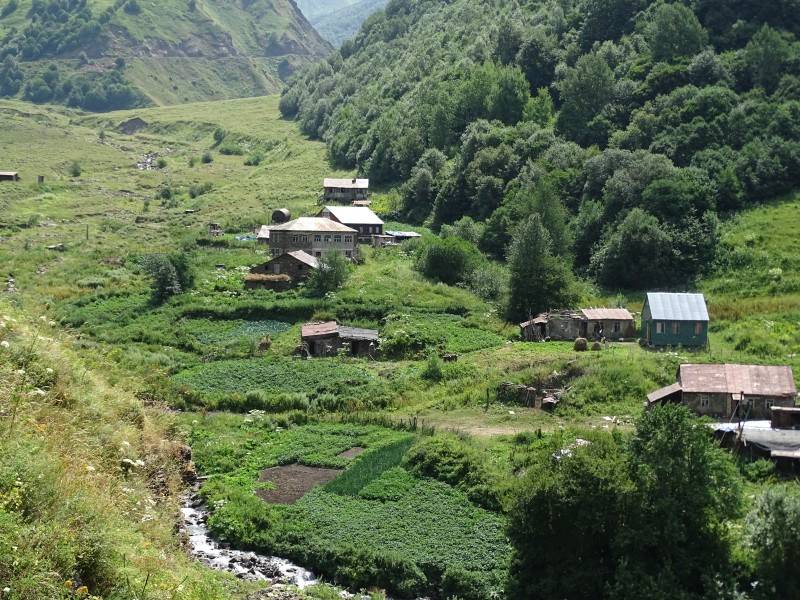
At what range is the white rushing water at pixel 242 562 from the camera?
91.0ft

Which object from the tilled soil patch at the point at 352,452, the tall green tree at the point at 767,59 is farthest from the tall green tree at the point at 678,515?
the tall green tree at the point at 767,59

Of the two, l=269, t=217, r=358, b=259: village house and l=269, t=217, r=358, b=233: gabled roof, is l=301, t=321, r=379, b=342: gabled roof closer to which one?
l=269, t=217, r=358, b=259: village house

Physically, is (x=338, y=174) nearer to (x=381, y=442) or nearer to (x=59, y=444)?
(x=381, y=442)

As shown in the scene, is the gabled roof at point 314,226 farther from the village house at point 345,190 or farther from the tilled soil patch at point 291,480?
the tilled soil patch at point 291,480

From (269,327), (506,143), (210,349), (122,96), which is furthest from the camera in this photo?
(122,96)

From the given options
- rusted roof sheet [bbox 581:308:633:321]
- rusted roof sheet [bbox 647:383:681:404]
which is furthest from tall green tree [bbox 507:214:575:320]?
rusted roof sheet [bbox 647:383:681:404]

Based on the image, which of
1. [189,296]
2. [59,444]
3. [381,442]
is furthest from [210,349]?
[59,444]

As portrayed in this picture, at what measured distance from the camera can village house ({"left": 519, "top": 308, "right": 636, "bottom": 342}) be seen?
52969 mm

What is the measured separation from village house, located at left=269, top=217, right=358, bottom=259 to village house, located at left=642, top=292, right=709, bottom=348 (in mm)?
27659

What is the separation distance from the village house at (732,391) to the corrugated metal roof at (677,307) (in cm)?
903

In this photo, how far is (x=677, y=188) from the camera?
6662 cm

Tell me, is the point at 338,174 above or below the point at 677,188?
below

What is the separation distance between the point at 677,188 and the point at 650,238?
6029 millimetres

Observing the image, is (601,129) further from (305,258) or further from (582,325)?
(582,325)
